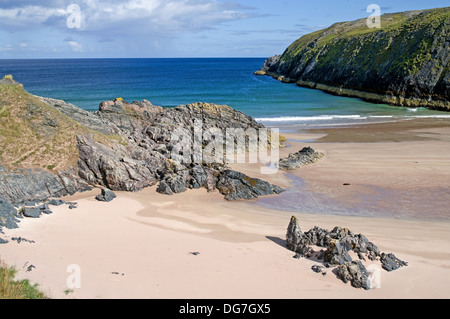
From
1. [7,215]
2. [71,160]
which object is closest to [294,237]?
[7,215]

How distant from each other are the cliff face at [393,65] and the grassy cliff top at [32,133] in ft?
156

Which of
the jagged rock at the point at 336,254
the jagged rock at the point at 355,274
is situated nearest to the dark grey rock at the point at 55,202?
the jagged rock at the point at 336,254

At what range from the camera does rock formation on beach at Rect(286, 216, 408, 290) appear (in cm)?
1048

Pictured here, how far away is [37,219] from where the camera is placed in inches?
560

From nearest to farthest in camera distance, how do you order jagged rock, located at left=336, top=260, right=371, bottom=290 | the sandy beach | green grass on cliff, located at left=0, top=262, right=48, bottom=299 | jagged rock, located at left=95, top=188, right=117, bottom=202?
green grass on cliff, located at left=0, top=262, right=48, bottom=299 < the sandy beach < jagged rock, located at left=336, top=260, right=371, bottom=290 < jagged rock, located at left=95, top=188, right=117, bottom=202

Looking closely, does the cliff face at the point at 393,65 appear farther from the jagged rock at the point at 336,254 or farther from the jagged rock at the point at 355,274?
the jagged rock at the point at 355,274

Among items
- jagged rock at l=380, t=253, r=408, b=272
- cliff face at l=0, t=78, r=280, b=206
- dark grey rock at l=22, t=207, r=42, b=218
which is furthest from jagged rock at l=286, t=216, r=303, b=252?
dark grey rock at l=22, t=207, r=42, b=218

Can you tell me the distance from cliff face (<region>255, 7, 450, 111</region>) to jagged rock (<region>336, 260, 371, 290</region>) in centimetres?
4753

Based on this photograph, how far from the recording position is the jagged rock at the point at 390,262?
36.9 ft

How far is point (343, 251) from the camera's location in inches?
456

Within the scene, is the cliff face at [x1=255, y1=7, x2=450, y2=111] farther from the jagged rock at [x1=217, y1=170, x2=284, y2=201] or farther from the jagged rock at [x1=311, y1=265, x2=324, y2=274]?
the jagged rock at [x1=311, y1=265, x2=324, y2=274]

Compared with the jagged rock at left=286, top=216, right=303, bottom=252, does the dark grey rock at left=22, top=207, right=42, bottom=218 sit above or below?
above
